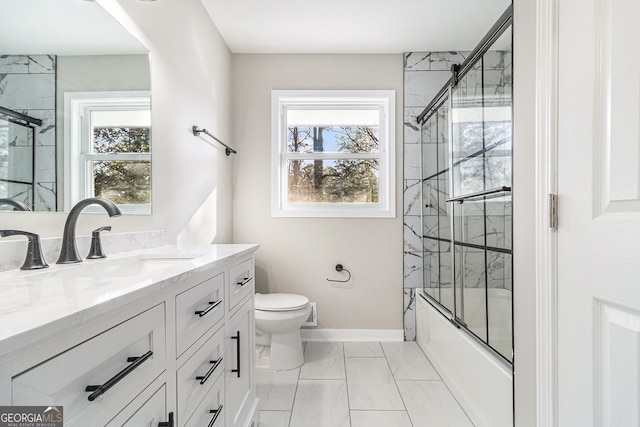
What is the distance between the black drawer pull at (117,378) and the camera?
0.52 metres

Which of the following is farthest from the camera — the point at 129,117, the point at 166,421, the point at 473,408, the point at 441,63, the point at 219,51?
the point at 441,63

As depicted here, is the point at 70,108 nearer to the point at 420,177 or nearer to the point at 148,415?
the point at 148,415

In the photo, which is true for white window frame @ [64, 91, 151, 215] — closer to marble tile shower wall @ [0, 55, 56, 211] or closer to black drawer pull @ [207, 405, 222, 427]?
marble tile shower wall @ [0, 55, 56, 211]

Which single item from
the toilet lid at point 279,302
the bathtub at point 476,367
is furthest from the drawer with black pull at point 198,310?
the bathtub at point 476,367

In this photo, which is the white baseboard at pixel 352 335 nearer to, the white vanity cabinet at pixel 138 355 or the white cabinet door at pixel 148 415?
the white vanity cabinet at pixel 138 355

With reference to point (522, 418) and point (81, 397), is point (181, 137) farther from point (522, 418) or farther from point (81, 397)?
point (522, 418)

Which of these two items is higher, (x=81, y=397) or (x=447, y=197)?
(x=447, y=197)

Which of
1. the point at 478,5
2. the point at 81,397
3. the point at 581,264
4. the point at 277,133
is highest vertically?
the point at 478,5

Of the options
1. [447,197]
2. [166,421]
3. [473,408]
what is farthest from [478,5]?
[166,421]

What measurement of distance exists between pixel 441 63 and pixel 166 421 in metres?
2.97

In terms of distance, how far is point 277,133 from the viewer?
8.98 feet

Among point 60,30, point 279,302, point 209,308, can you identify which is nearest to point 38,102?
point 60,30

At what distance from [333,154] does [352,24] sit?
990 mm

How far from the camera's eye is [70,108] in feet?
3.49
